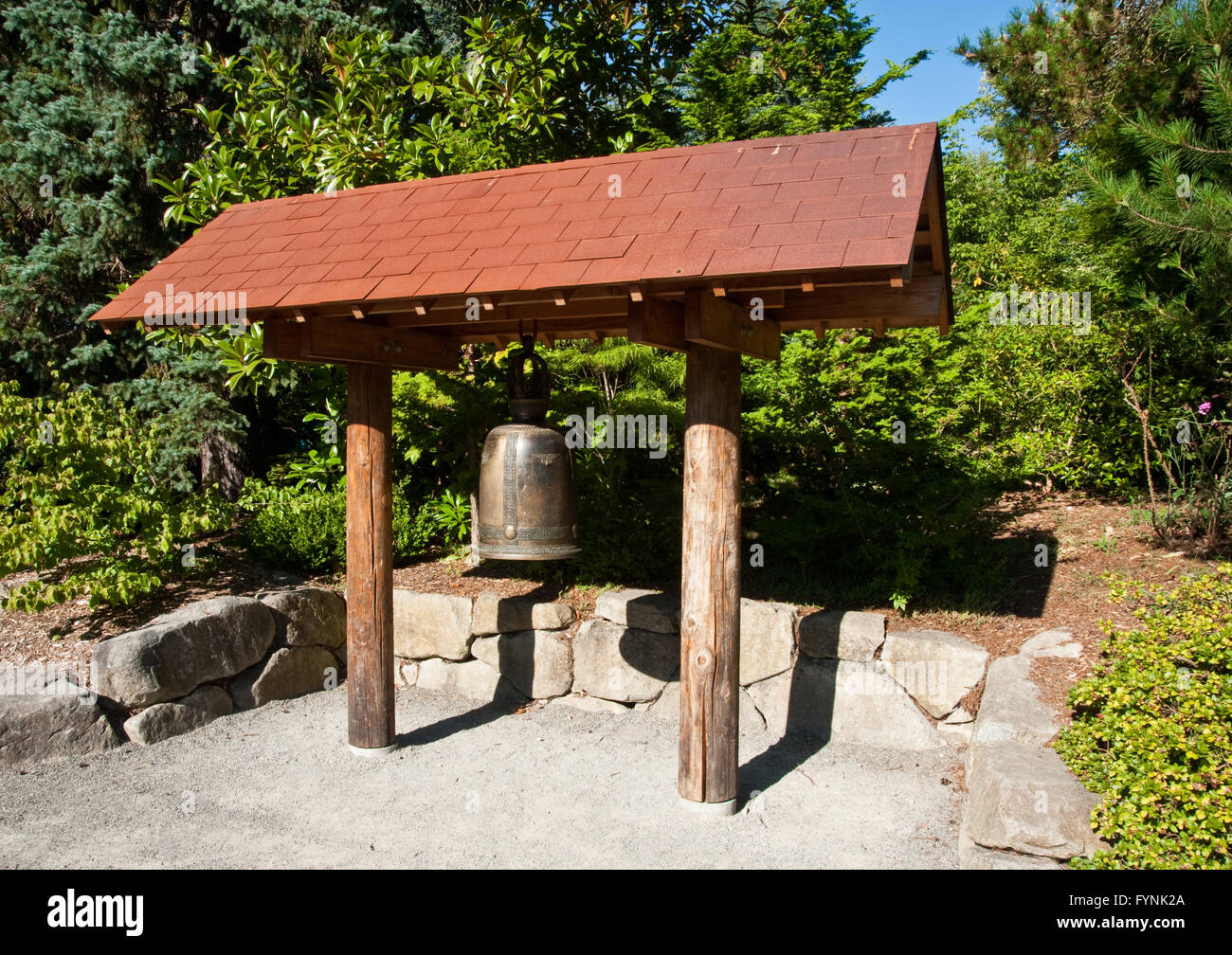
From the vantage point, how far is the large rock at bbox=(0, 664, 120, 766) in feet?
16.8

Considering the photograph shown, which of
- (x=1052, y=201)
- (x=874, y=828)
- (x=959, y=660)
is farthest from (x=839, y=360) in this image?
(x=1052, y=201)

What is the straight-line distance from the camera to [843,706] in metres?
5.62

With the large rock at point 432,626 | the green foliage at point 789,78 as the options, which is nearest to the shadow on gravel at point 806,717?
the large rock at point 432,626

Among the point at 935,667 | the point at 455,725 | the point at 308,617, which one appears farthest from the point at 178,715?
the point at 935,667

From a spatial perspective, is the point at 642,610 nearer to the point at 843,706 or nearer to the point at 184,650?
the point at 843,706

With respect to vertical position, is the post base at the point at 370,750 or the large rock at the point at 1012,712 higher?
the large rock at the point at 1012,712

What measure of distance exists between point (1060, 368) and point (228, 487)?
27.4 feet

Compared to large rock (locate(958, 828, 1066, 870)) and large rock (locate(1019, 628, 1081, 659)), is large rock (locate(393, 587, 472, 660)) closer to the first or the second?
large rock (locate(1019, 628, 1081, 659))

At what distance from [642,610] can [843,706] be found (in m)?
1.48

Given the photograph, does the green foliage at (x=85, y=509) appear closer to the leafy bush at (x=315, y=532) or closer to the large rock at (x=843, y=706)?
the leafy bush at (x=315, y=532)

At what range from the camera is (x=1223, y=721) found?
3525 mm

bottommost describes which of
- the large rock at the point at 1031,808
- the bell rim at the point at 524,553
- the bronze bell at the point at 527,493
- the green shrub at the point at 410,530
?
the large rock at the point at 1031,808

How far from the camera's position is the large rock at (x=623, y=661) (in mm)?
6184

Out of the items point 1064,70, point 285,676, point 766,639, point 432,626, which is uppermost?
point 1064,70
